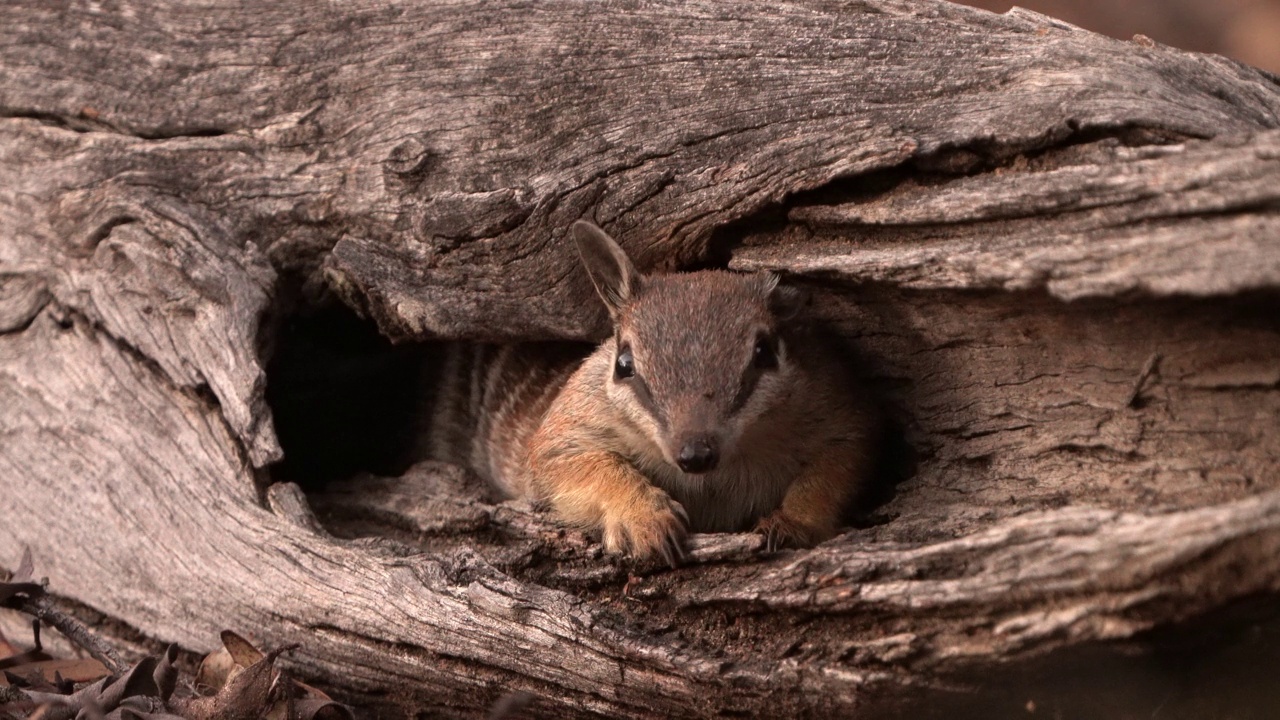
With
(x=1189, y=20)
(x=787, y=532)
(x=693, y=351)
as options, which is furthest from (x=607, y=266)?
(x=1189, y=20)

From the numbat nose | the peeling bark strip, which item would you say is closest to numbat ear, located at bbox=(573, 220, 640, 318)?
the peeling bark strip

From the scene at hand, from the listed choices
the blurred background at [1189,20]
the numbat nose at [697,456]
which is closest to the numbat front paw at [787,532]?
the numbat nose at [697,456]

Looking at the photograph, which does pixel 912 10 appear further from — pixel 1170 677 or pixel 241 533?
pixel 241 533

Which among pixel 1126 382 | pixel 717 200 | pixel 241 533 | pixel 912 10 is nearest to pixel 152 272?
Result: pixel 241 533

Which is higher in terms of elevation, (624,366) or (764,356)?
(764,356)

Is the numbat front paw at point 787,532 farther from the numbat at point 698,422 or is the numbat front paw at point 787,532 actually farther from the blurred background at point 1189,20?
the blurred background at point 1189,20

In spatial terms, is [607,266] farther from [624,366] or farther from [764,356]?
[764,356]

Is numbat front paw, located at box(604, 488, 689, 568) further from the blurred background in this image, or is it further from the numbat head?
the blurred background

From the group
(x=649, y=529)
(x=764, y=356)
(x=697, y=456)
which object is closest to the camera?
(x=697, y=456)
